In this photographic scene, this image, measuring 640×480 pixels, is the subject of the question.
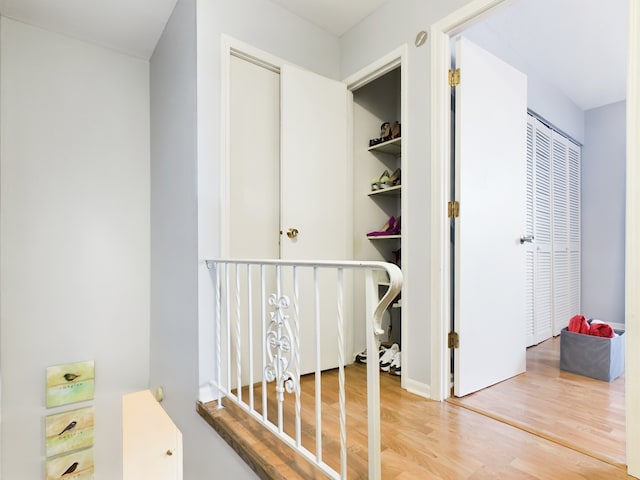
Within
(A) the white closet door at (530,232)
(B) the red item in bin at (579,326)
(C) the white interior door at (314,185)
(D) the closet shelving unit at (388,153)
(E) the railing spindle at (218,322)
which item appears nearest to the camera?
(E) the railing spindle at (218,322)

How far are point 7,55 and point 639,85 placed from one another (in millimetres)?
3508

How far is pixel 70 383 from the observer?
2.46 m

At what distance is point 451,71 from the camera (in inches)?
74.7

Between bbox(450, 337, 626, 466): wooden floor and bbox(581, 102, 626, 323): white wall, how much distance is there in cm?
188

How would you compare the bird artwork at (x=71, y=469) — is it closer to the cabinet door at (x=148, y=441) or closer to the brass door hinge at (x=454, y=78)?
the cabinet door at (x=148, y=441)

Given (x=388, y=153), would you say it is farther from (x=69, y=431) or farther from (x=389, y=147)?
(x=69, y=431)

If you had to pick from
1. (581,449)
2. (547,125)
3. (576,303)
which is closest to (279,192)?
(581,449)

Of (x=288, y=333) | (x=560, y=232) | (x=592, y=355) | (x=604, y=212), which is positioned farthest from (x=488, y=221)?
(x=604, y=212)

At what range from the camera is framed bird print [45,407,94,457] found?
2408mm

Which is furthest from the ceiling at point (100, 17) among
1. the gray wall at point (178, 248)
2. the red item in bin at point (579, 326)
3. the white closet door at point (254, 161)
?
the red item in bin at point (579, 326)

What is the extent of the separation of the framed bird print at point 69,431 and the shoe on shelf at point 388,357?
2202 millimetres

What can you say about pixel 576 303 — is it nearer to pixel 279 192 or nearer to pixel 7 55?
pixel 279 192

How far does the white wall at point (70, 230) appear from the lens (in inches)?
91.4

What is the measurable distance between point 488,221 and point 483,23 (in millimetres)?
1487
